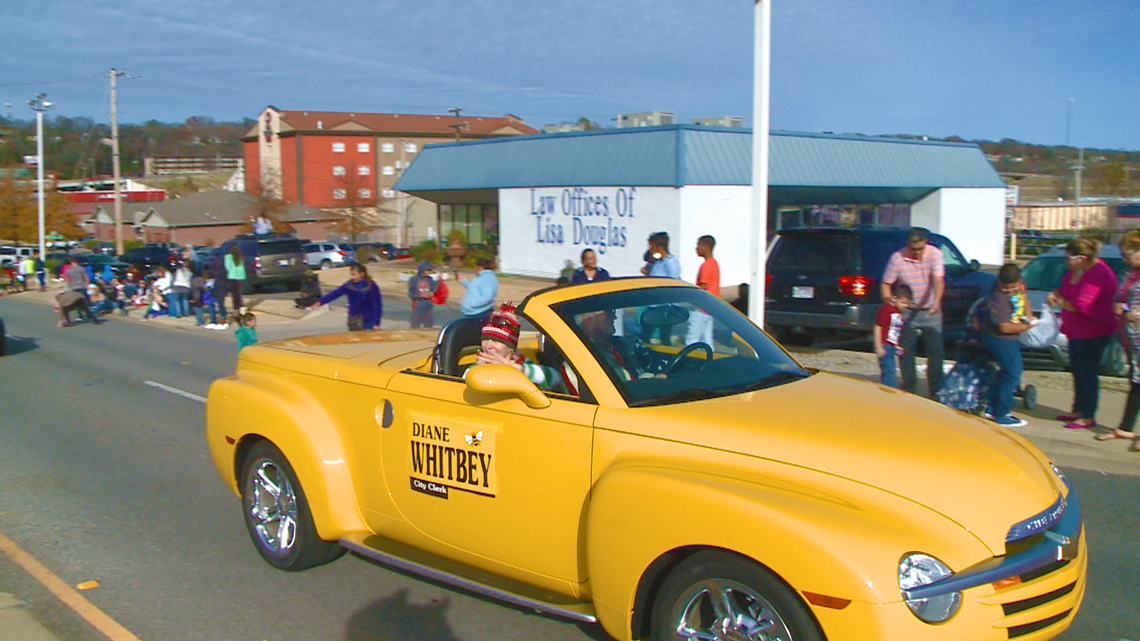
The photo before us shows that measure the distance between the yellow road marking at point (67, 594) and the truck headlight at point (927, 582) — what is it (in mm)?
3690

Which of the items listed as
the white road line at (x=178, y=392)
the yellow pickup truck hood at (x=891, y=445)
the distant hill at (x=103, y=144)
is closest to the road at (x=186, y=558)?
the white road line at (x=178, y=392)

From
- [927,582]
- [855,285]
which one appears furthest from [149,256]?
[927,582]

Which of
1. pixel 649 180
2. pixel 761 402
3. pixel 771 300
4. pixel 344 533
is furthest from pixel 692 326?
pixel 649 180

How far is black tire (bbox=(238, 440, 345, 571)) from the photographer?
206 inches

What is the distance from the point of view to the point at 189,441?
363 inches

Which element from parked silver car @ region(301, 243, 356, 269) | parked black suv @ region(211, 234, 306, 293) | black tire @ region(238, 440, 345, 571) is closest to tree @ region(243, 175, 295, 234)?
parked silver car @ region(301, 243, 356, 269)

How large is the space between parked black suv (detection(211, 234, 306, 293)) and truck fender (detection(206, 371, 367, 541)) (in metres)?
23.7

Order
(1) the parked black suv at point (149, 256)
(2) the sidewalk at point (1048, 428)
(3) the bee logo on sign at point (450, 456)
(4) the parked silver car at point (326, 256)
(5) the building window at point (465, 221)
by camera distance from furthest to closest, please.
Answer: (4) the parked silver car at point (326, 256)
(1) the parked black suv at point (149, 256)
(5) the building window at point (465, 221)
(2) the sidewalk at point (1048, 428)
(3) the bee logo on sign at point (450, 456)

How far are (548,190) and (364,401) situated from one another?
95.2ft

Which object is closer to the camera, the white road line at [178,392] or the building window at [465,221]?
the white road line at [178,392]

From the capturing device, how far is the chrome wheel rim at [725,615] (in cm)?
330

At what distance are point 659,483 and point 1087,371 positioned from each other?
261 inches

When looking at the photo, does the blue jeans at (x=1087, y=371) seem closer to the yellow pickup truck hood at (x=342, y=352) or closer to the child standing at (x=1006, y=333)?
the child standing at (x=1006, y=333)

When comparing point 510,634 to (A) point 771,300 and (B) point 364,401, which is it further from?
(A) point 771,300
